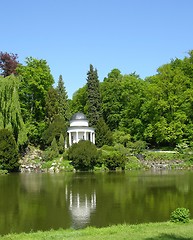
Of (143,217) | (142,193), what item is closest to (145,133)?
(142,193)

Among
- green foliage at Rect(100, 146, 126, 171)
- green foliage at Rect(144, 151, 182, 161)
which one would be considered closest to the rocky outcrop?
green foliage at Rect(100, 146, 126, 171)

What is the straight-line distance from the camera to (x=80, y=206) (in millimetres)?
15203

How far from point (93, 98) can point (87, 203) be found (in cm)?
3252

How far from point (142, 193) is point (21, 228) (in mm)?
8866

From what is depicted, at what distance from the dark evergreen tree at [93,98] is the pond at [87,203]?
23774mm

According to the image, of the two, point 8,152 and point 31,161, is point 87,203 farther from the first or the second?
point 31,161

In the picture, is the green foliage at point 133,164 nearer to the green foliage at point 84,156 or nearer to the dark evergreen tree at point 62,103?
the green foliage at point 84,156

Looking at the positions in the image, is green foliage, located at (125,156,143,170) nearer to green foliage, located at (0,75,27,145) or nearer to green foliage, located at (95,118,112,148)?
green foliage, located at (95,118,112,148)

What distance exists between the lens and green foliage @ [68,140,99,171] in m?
33.2

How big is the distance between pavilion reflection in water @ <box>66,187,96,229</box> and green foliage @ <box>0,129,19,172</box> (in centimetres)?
1421

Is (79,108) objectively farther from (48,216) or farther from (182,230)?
(182,230)

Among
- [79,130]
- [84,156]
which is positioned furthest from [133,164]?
[79,130]

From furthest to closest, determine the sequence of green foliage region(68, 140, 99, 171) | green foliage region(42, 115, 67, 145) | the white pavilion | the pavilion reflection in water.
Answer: the white pavilion, green foliage region(42, 115, 67, 145), green foliage region(68, 140, 99, 171), the pavilion reflection in water

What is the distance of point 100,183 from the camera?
76.3ft
